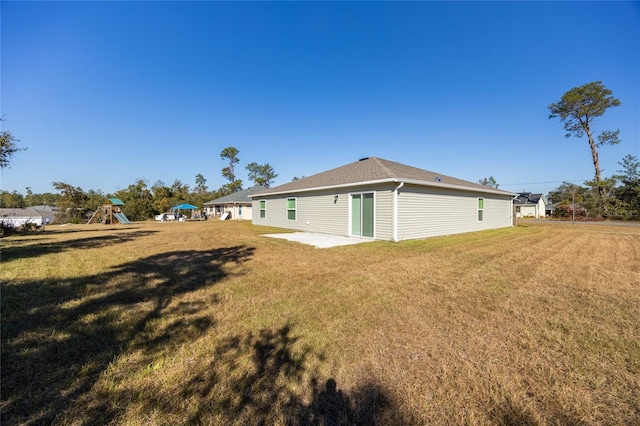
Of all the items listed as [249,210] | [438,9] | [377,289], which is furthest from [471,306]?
[249,210]

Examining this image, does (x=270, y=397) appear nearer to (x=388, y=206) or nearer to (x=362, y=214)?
(x=388, y=206)

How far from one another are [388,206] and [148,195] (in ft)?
118

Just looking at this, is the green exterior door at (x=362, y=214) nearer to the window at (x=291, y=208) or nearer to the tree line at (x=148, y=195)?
the window at (x=291, y=208)

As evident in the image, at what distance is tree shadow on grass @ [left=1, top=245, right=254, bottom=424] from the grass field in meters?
0.02

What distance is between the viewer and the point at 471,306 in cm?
341

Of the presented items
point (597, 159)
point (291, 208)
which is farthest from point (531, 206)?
point (291, 208)

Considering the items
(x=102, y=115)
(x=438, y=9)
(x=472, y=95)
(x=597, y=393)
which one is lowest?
(x=597, y=393)

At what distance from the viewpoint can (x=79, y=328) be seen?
9.04 feet

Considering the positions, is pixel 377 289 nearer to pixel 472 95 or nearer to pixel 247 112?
pixel 472 95

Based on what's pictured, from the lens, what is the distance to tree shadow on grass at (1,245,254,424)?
1.79 meters

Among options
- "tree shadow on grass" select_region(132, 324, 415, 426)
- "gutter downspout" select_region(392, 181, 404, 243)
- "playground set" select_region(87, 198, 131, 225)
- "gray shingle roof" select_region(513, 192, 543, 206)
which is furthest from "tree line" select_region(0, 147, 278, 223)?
"gray shingle roof" select_region(513, 192, 543, 206)

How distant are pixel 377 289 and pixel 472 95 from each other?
16388mm

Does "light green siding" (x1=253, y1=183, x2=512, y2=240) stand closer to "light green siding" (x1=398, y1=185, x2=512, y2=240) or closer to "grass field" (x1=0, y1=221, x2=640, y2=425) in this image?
"light green siding" (x1=398, y1=185, x2=512, y2=240)

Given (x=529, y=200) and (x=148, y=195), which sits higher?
(x=148, y=195)
